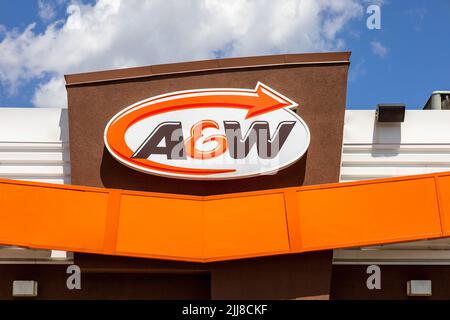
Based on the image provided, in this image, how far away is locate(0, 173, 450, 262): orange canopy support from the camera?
366 inches

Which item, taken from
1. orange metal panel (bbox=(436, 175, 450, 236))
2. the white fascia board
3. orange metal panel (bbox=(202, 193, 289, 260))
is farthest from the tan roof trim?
orange metal panel (bbox=(436, 175, 450, 236))

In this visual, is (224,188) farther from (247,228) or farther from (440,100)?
(440,100)

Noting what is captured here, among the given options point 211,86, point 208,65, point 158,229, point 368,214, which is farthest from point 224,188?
point 368,214

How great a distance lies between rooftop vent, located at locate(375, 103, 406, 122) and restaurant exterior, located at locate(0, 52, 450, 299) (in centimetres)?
3

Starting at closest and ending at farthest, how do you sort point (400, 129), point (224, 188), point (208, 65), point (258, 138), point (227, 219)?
1. point (227, 219)
2. point (224, 188)
3. point (258, 138)
4. point (208, 65)
5. point (400, 129)

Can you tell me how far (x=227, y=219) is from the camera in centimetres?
952

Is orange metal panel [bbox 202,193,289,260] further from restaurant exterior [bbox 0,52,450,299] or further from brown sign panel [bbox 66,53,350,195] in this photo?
brown sign panel [bbox 66,53,350,195]

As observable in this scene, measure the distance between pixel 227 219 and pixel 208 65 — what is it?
3007 mm

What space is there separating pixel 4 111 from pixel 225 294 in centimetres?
573

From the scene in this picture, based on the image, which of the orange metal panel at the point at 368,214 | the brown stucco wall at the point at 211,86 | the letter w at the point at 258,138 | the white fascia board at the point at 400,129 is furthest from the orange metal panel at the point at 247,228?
the white fascia board at the point at 400,129

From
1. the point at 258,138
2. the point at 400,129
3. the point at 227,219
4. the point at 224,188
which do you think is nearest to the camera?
the point at 227,219

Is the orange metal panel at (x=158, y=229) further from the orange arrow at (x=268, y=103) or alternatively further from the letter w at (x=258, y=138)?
the orange arrow at (x=268, y=103)

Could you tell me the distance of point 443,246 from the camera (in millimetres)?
10547
